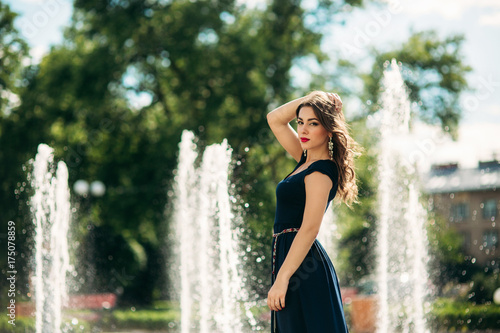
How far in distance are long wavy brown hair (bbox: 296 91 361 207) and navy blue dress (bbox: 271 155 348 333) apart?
0.07 metres

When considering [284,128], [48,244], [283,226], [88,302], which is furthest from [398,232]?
[283,226]

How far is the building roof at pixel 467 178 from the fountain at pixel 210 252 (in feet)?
117

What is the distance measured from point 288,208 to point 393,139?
10.1 m

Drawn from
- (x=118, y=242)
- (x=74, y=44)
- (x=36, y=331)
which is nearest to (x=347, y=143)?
(x=36, y=331)

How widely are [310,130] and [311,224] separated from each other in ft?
1.35

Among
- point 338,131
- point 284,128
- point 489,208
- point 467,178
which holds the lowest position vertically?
point 338,131

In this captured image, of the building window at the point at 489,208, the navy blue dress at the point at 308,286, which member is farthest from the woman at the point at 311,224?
the building window at the point at 489,208

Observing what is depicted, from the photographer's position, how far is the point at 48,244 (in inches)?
403

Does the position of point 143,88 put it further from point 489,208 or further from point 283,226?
point 489,208

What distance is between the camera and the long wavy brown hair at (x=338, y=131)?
262 cm

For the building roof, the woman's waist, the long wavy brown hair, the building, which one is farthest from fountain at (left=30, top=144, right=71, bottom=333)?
the building

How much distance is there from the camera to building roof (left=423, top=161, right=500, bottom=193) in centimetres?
4769

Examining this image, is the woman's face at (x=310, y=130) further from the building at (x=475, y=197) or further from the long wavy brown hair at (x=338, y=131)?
the building at (x=475, y=197)

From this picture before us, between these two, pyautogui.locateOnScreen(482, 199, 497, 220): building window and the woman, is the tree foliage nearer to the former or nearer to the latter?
the woman
